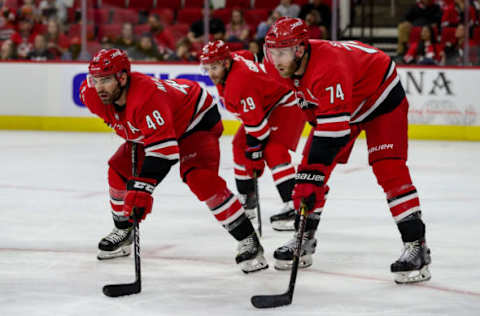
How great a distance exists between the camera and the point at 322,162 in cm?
346

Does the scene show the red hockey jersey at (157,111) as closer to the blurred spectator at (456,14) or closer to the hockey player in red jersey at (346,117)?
the hockey player in red jersey at (346,117)

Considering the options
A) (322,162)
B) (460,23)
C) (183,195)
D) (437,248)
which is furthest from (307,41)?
(460,23)

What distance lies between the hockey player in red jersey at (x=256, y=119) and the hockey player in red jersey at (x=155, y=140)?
528 millimetres

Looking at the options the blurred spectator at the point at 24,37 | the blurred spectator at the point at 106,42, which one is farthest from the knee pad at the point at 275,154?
the blurred spectator at the point at 24,37

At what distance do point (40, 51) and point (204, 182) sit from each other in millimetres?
7520

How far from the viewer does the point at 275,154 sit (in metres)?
5.11

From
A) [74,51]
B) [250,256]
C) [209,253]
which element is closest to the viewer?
[250,256]

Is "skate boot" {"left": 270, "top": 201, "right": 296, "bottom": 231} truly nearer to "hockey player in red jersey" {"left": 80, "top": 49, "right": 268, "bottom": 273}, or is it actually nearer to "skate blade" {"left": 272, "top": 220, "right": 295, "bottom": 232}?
"skate blade" {"left": 272, "top": 220, "right": 295, "bottom": 232}

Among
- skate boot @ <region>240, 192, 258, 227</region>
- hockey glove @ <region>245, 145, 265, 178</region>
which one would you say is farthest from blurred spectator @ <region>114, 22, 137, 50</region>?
hockey glove @ <region>245, 145, 265, 178</region>

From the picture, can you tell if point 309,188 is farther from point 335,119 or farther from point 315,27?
point 315,27

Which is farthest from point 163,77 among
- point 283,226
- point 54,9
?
point 283,226

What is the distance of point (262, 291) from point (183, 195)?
2621mm

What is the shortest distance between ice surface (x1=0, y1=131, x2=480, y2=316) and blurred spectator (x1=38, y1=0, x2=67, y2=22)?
3.68 meters

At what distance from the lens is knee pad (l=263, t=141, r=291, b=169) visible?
5082mm
